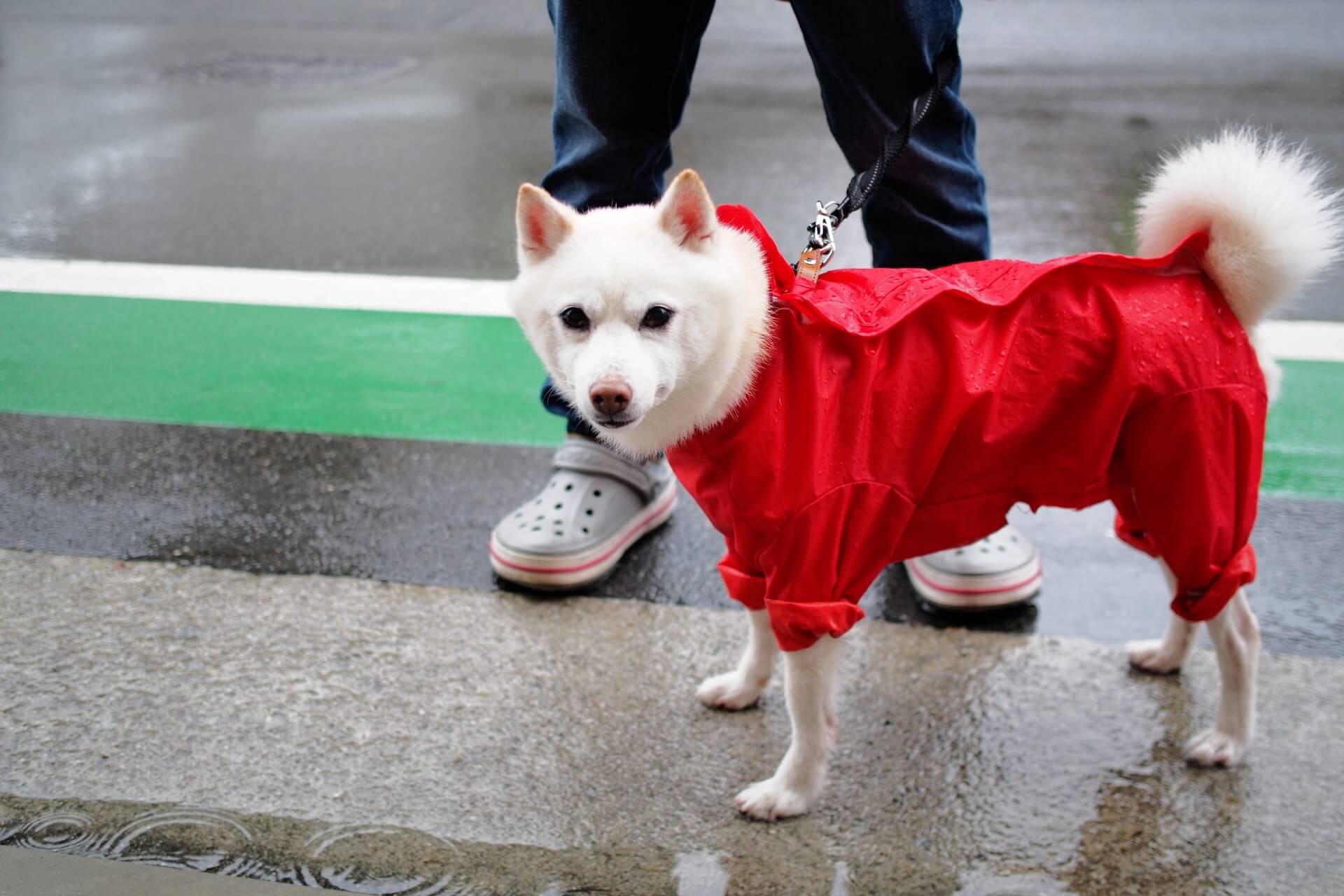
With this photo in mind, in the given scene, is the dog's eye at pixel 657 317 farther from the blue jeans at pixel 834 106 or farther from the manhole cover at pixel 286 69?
the manhole cover at pixel 286 69

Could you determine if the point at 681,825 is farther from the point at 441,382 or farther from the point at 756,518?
the point at 441,382

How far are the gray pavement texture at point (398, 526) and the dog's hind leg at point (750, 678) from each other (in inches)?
14.6

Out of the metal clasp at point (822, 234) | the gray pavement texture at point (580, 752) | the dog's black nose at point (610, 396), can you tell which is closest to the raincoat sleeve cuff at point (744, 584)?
the gray pavement texture at point (580, 752)

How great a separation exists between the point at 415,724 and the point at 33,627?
922 mm

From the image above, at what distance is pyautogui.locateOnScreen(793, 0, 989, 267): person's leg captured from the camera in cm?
224

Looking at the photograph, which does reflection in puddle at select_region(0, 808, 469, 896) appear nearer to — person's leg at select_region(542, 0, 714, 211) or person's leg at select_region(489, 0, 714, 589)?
person's leg at select_region(489, 0, 714, 589)

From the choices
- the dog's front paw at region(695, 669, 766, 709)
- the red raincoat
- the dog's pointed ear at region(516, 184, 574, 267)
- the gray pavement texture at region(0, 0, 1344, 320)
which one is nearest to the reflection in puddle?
the dog's front paw at region(695, 669, 766, 709)

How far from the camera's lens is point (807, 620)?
1918 millimetres

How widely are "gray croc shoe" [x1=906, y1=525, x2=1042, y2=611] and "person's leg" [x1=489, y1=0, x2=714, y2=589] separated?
0.76 meters

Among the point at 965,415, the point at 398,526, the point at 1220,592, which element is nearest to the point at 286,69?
the point at 398,526

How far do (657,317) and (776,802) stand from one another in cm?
90

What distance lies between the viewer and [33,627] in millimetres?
2500

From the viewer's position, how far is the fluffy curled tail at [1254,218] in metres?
2.01

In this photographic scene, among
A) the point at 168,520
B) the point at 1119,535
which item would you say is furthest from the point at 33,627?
the point at 1119,535
